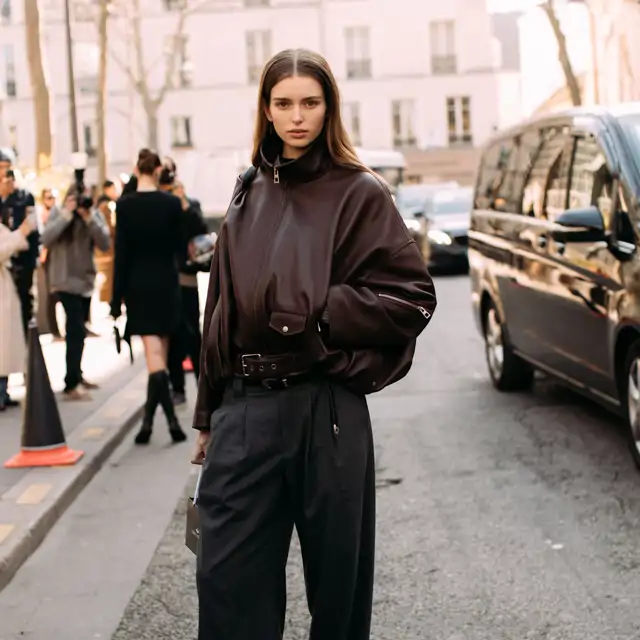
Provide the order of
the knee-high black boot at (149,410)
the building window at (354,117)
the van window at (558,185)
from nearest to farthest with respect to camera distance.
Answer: the van window at (558,185), the knee-high black boot at (149,410), the building window at (354,117)

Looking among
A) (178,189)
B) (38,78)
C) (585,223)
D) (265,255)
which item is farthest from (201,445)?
(38,78)

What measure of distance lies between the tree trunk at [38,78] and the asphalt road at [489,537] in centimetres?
1909

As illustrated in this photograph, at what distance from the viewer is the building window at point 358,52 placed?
6250 centimetres

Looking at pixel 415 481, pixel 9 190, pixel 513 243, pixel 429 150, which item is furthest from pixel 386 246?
pixel 429 150

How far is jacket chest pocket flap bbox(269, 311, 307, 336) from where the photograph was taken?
3.33m

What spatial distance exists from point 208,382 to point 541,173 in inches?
229

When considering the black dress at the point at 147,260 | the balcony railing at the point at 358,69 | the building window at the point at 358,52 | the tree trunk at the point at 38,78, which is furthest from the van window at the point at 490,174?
the balcony railing at the point at 358,69

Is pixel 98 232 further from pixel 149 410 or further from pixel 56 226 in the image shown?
pixel 149 410

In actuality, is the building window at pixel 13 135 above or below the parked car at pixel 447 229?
above

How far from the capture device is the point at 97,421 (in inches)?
384

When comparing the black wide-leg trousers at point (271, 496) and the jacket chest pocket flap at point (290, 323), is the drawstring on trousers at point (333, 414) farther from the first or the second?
the jacket chest pocket flap at point (290, 323)

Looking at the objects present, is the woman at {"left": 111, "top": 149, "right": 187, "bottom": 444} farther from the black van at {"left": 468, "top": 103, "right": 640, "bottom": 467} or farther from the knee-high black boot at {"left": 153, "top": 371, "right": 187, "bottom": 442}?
the black van at {"left": 468, "top": 103, "right": 640, "bottom": 467}

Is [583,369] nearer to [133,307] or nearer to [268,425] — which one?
[133,307]

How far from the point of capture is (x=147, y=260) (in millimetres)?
8984
